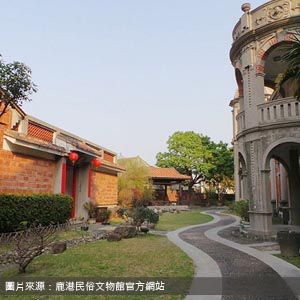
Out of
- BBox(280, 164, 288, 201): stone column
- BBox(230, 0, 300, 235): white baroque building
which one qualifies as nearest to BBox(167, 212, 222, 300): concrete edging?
BBox(230, 0, 300, 235): white baroque building

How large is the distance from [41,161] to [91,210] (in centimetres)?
589

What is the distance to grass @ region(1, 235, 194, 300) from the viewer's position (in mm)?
7243

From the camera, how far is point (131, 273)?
24.1 ft

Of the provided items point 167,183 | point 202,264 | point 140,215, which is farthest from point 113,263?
point 167,183

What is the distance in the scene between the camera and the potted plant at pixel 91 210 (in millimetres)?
18938

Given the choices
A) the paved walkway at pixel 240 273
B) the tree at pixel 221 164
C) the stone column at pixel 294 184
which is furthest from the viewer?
the tree at pixel 221 164

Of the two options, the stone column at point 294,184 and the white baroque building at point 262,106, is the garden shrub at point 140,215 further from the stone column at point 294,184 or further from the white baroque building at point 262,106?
the stone column at point 294,184

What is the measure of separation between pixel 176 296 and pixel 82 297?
1.64 meters

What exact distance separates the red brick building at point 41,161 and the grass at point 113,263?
4.04 meters

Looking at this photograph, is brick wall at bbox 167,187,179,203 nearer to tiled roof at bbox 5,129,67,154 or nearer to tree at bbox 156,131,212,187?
tree at bbox 156,131,212,187

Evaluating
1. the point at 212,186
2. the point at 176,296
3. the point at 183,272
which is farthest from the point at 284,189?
the point at 212,186

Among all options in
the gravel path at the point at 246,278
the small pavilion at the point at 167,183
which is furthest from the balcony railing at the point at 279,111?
the small pavilion at the point at 167,183

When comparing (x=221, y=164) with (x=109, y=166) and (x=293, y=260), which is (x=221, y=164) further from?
(x=293, y=260)

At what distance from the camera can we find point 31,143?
12906mm
